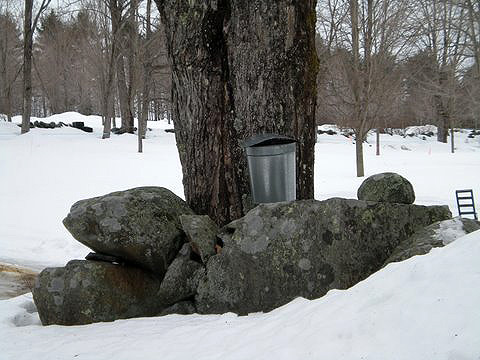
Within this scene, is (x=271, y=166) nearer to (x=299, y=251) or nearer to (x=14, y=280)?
(x=299, y=251)

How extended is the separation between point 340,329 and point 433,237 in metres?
1.37

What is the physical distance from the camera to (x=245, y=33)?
4.41m

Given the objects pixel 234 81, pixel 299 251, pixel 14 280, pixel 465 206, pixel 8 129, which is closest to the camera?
pixel 299 251

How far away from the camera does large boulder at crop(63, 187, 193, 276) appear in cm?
380

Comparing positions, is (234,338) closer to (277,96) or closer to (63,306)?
(63,306)

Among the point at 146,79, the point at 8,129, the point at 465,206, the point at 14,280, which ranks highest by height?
the point at 146,79

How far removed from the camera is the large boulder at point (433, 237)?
2.97 metres

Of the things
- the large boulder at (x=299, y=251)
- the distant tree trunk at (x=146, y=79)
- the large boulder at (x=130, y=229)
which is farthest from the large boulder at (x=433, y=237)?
the distant tree trunk at (x=146, y=79)

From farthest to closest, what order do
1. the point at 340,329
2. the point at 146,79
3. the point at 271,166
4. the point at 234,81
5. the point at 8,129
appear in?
the point at 8,129
the point at 146,79
the point at 234,81
the point at 271,166
the point at 340,329

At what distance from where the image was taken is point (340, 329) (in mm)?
2094

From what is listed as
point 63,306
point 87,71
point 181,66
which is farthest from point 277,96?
point 87,71

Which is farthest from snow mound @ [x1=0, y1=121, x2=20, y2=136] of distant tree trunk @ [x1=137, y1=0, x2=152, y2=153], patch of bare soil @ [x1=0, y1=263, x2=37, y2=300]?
patch of bare soil @ [x1=0, y1=263, x2=37, y2=300]

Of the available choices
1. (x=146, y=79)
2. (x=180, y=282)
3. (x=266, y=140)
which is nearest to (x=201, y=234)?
(x=180, y=282)

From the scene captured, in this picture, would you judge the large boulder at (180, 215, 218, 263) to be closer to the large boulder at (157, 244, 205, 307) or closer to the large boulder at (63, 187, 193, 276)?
the large boulder at (157, 244, 205, 307)
